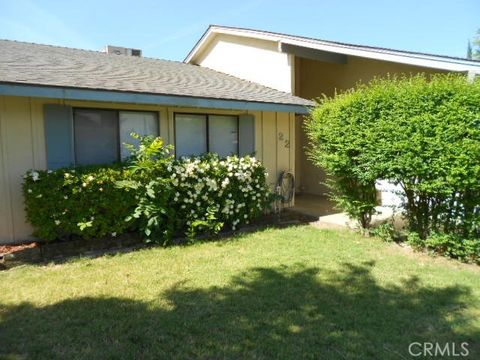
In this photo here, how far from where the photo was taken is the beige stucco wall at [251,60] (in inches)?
396

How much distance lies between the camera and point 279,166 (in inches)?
370

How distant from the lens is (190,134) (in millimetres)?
8008

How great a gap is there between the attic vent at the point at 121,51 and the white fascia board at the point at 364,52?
7.31 feet

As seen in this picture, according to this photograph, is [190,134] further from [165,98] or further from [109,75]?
[109,75]

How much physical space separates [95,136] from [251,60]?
591 centimetres

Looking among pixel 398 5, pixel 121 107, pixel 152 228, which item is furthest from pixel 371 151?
pixel 398 5

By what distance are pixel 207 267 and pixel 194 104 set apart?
3.32 m

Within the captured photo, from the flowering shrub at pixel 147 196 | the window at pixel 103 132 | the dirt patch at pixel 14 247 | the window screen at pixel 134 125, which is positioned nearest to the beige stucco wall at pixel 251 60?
the flowering shrub at pixel 147 196

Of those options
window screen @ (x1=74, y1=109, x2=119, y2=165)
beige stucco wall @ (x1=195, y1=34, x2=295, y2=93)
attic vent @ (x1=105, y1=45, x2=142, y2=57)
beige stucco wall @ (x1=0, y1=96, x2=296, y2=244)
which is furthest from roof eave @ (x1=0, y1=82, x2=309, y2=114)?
attic vent @ (x1=105, y1=45, x2=142, y2=57)

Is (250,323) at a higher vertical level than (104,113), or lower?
lower

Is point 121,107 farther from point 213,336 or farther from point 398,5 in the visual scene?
point 398,5

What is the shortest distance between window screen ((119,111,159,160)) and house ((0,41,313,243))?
0.02 m

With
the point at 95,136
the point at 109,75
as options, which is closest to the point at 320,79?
the point at 109,75

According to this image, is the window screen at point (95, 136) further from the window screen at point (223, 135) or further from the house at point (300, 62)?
the house at point (300, 62)
